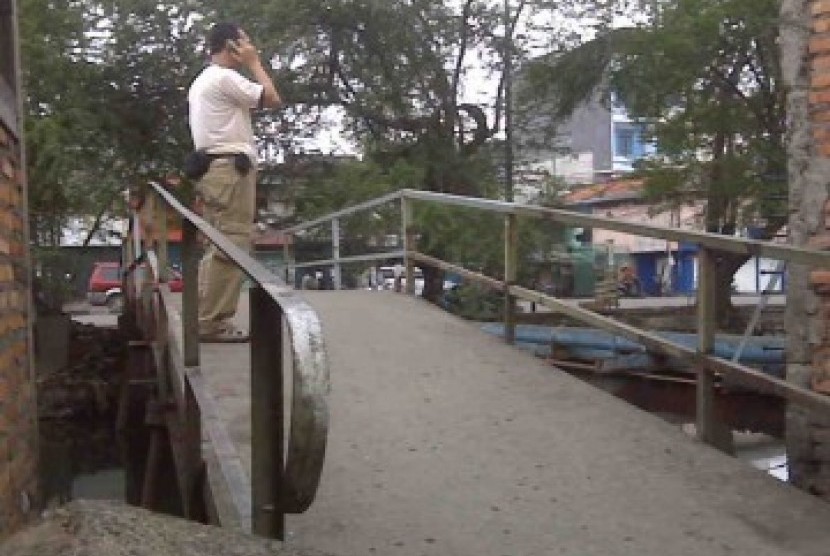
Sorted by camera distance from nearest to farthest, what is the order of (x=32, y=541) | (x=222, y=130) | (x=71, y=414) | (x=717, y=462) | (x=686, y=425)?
(x=32, y=541) < (x=717, y=462) < (x=222, y=130) < (x=686, y=425) < (x=71, y=414)

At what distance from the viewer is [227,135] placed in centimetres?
650

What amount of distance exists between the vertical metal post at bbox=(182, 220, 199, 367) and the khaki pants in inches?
63.9

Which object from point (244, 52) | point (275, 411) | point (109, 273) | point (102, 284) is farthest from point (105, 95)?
point (109, 273)

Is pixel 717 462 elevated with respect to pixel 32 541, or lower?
lower

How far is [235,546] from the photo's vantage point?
2.45m

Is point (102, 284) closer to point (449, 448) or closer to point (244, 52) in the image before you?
point (244, 52)

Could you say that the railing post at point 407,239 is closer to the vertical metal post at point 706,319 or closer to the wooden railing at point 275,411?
the vertical metal post at point 706,319

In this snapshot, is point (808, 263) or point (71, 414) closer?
point (808, 263)

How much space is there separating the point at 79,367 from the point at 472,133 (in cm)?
1004

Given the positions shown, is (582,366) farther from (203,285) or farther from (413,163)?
(413,163)

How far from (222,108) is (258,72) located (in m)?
0.31

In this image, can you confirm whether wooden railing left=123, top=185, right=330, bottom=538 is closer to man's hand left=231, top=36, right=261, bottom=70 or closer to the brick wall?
man's hand left=231, top=36, right=261, bottom=70

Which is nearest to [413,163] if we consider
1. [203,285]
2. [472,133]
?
[472,133]

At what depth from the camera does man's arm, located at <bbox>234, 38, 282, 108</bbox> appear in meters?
6.32
